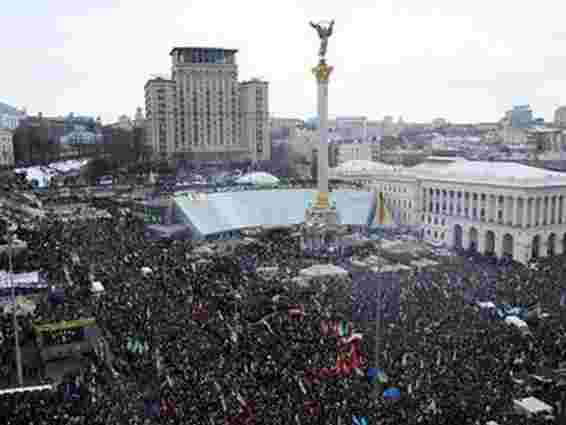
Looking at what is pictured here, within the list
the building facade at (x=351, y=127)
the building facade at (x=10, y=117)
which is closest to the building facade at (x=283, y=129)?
the building facade at (x=351, y=127)

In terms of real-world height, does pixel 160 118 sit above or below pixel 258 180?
above

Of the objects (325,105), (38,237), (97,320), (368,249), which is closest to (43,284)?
(97,320)


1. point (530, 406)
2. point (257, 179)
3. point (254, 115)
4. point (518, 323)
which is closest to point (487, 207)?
point (518, 323)

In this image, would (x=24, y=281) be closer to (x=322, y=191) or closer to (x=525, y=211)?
(x=322, y=191)

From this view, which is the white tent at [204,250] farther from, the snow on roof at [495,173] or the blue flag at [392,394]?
the blue flag at [392,394]

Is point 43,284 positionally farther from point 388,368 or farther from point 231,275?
point 388,368

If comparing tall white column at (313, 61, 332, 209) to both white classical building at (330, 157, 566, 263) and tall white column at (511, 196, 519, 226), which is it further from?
tall white column at (511, 196, 519, 226)

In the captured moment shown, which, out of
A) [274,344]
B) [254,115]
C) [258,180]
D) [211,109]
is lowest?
[274,344]
